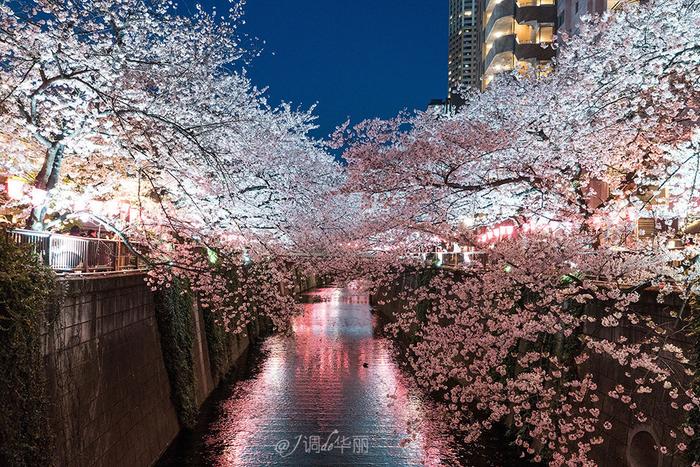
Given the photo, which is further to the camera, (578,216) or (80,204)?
(80,204)

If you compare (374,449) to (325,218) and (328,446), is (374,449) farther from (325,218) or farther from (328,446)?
(325,218)

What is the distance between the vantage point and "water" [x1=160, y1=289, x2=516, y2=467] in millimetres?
14875

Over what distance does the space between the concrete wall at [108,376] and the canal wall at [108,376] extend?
15mm

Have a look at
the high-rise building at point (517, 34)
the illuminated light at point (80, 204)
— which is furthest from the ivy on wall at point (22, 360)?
the high-rise building at point (517, 34)

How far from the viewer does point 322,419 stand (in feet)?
59.2

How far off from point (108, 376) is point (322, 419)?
25.3 ft

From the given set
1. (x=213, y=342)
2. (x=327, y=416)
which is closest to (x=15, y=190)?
(x=327, y=416)

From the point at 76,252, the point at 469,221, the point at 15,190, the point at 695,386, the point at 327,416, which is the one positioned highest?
the point at 15,190

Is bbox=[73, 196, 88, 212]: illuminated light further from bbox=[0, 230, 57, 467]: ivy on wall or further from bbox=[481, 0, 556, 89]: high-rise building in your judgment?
bbox=[481, 0, 556, 89]: high-rise building

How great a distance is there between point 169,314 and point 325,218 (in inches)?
445

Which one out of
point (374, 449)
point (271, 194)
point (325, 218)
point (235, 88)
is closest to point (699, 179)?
point (374, 449)

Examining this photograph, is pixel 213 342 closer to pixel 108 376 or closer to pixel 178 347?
pixel 178 347

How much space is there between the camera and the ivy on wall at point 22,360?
736cm

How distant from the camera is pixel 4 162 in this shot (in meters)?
14.0
